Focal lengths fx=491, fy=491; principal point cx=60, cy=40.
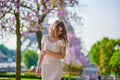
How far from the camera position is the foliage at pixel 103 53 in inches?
2943

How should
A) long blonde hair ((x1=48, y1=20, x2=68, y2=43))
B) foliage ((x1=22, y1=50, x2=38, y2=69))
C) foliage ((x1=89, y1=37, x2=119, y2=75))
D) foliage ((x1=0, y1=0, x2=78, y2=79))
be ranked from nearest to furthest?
Result: long blonde hair ((x1=48, y1=20, x2=68, y2=43)), foliage ((x1=0, y1=0, x2=78, y2=79)), foliage ((x1=89, y1=37, x2=119, y2=75)), foliage ((x1=22, y1=50, x2=38, y2=69))

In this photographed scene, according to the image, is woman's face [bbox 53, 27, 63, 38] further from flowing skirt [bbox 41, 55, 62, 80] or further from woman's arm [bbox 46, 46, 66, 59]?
flowing skirt [bbox 41, 55, 62, 80]

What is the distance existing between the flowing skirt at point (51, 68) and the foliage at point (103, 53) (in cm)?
6245

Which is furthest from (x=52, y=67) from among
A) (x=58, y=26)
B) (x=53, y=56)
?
(x=58, y=26)

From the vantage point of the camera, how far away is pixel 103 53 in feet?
255

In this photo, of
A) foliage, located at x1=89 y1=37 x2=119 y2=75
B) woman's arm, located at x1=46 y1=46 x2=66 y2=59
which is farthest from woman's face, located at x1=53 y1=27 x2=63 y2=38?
foliage, located at x1=89 y1=37 x2=119 y2=75

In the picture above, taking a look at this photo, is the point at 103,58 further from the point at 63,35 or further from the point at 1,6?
the point at 63,35

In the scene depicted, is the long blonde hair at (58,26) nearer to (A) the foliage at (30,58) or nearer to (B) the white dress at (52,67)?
(B) the white dress at (52,67)

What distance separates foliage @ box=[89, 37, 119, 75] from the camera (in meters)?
74.8

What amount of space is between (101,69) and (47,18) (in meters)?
46.9

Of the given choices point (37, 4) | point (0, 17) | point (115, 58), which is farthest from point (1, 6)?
point (115, 58)

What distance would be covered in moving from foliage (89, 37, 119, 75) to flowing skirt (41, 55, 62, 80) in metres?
62.5

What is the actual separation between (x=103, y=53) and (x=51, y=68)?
Answer: 225 ft

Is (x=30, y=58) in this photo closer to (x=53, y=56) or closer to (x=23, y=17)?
(x=23, y=17)
